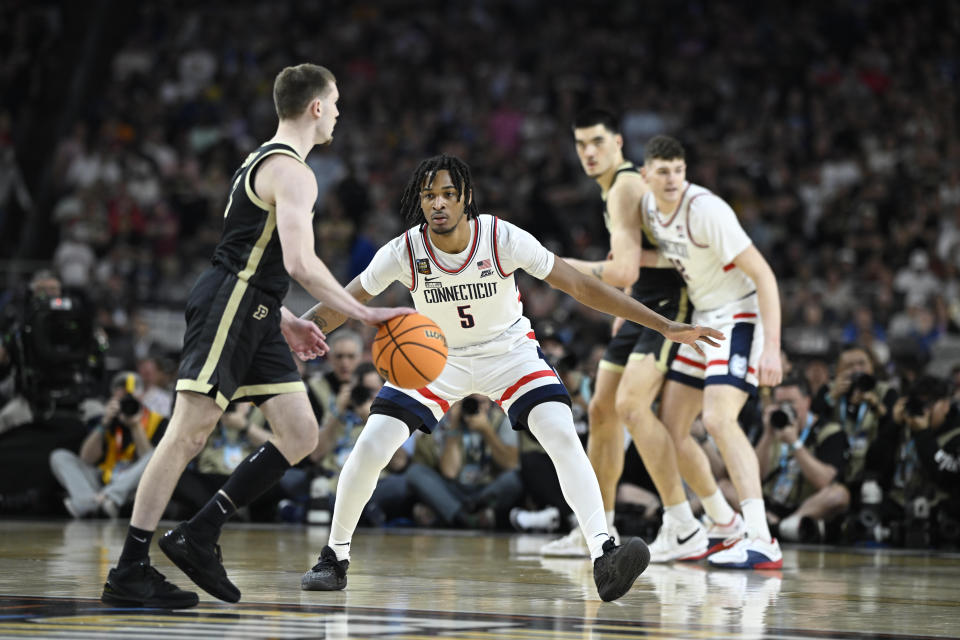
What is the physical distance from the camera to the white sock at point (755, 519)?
8.25m

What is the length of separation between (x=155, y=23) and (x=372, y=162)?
5.35 m

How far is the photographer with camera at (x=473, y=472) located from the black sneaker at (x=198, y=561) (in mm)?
5423

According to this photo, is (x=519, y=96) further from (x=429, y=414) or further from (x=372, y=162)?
(x=429, y=414)

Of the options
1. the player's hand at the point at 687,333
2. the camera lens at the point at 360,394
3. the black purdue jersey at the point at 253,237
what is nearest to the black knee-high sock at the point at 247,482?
the black purdue jersey at the point at 253,237

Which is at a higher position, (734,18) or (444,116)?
(734,18)

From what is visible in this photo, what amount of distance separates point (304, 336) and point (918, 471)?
6.52 m

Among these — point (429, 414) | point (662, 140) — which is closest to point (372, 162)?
Answer: point (662, 140)

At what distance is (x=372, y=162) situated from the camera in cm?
1984

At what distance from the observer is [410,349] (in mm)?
5797

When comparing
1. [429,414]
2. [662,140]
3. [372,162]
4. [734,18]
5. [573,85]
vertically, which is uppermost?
[734,18]

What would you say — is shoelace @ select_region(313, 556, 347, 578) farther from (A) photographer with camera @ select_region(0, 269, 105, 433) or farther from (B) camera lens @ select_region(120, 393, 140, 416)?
(A) photographer with camera @ select_region(0, 269, 105, 433)

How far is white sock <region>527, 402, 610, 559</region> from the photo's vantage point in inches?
248

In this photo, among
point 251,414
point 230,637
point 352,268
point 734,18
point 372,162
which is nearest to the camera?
point 230,637

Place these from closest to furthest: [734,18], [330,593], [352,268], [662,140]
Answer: [330,593], [662,140], [352,268], [734,18]
